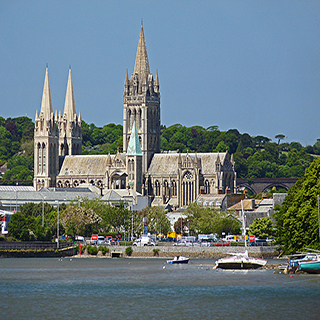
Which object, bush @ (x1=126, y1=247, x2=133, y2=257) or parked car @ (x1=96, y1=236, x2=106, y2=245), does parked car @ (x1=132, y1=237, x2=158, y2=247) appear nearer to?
bush @ (x1=126, y1=247, x2=133, y2=257)

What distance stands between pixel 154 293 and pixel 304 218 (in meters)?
18.1

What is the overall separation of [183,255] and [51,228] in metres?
25.2

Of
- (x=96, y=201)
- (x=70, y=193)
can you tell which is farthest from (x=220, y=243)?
(x=70, y=193)

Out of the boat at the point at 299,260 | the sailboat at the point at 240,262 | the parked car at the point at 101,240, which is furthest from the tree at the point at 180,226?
the boat at the point at 299,260

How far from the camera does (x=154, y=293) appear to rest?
79562mm

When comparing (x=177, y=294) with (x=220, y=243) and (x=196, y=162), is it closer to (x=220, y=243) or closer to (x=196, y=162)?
(x=220, y=243)

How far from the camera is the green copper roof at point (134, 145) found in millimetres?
198375

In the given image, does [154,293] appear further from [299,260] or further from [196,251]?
[196,251]

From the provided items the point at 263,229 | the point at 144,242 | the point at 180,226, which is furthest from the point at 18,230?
the point at 180,226

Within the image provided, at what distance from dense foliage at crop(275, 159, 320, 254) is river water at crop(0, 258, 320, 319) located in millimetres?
3207

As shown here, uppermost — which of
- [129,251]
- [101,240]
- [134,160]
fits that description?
[134,160]

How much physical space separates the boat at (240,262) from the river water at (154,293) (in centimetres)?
99

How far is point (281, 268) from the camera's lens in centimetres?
9669

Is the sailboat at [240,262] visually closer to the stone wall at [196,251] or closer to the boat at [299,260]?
the boat at [299,260]
